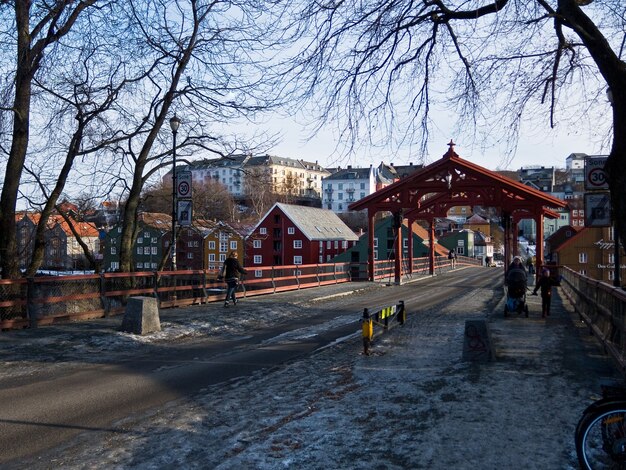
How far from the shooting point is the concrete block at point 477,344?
896 centimetres

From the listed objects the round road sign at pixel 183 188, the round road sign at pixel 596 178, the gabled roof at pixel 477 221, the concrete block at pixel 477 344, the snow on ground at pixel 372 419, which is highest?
the gabled roof at pixel 477 221

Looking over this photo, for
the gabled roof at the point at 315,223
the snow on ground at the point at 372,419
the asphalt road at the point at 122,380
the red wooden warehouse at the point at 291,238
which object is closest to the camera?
the snow on ground at the point at 372,419

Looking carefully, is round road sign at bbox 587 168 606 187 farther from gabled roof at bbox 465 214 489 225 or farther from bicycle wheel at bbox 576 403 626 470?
gabled roof at bbox 465 214 489 225

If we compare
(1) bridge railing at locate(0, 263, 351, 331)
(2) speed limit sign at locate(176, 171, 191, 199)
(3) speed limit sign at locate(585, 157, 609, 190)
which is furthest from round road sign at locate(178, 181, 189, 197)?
(3) speed limit sign at locate(585, 157, 609, 190)

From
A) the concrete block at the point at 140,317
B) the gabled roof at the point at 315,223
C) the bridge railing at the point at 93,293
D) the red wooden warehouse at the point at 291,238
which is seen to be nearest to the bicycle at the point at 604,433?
the concrete block at the point at 140,317

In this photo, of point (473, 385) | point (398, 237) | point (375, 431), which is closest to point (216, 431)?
point (375, 431)

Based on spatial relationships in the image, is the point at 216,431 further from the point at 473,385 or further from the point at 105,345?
the point at 105,345

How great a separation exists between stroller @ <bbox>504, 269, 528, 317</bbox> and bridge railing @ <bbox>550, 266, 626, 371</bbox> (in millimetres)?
1526

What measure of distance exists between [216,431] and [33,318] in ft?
29.5

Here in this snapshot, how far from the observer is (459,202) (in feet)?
114

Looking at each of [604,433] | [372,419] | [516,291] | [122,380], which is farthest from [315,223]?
[604,433]

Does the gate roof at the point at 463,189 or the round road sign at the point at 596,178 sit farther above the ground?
the gate roof at the point at 463,189

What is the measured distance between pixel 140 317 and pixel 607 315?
29.5 ft

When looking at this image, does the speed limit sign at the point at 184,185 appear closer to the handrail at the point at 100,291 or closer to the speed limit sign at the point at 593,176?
the handrail at the point at 100,291
